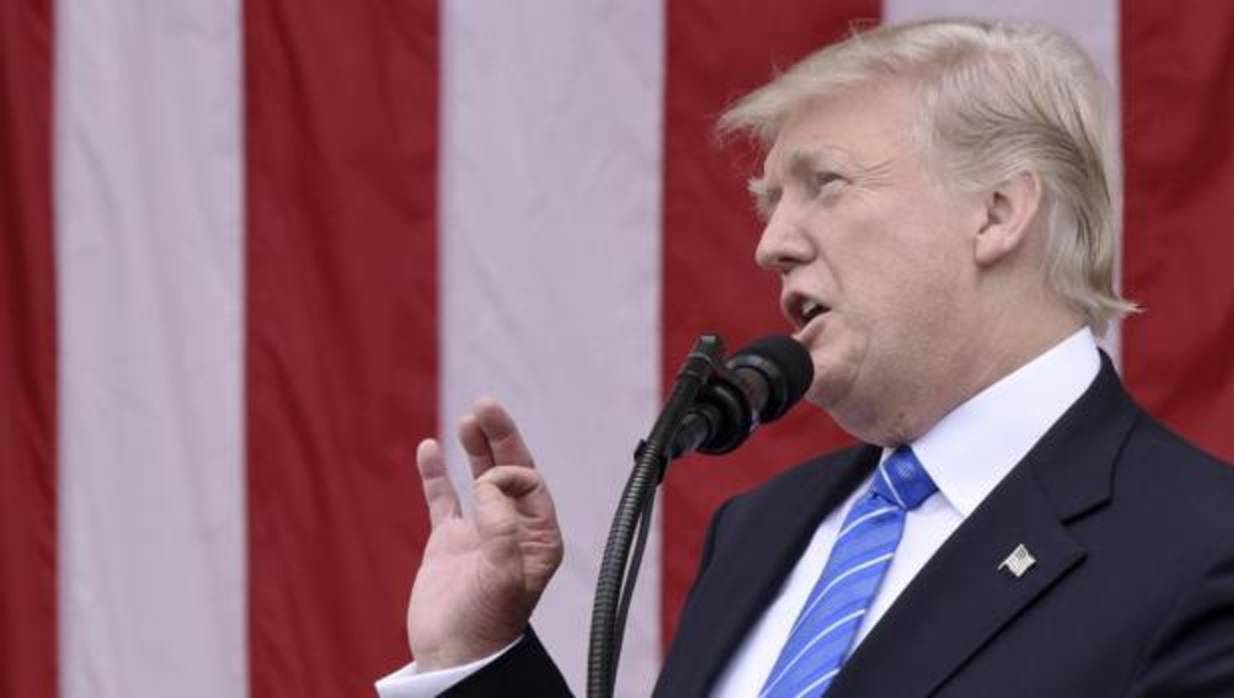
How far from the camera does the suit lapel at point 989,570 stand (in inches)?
55.6

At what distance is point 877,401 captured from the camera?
5.16ft

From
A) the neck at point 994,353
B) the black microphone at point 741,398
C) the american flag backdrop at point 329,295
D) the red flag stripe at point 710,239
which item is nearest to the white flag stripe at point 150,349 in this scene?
the american flag backdrop at point 329,295

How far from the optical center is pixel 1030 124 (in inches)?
61.8

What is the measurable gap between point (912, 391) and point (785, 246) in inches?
5.3

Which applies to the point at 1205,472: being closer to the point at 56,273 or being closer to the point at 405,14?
the point at 405,14

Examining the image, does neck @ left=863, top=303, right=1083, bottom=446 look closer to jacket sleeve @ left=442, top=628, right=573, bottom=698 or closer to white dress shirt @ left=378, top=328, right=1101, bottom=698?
white dress shirt @ left=378, top=328, right=1101, bottom=698

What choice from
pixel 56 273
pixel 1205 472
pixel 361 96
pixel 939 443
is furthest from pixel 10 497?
pixel 1205 472

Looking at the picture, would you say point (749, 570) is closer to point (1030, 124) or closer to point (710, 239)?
point (1030, 124)

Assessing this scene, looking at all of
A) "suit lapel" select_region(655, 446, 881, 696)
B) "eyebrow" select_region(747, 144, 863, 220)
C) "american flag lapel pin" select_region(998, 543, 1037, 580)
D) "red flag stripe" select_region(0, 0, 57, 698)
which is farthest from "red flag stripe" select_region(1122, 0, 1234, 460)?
"red flag stripe" select_region(0, 0, 57, 698)

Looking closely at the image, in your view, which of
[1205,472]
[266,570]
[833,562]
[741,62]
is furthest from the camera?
[266,570]

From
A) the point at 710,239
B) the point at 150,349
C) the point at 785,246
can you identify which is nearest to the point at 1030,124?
the point at 785,246

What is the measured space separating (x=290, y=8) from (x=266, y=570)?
65 centimetres

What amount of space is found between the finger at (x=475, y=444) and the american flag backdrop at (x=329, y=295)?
0.92m

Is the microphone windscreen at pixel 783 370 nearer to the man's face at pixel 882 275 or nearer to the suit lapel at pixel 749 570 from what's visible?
the man's face at pixel 882 275
